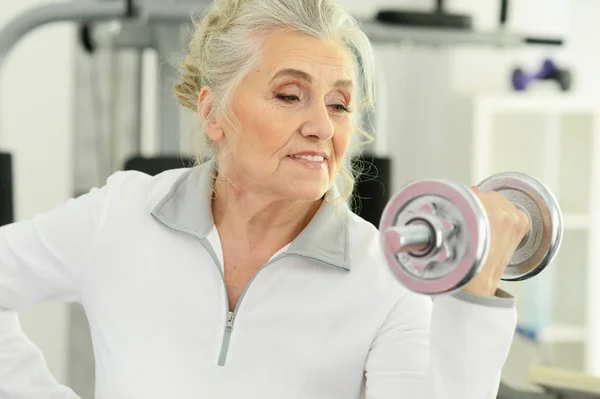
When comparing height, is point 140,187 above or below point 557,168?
above

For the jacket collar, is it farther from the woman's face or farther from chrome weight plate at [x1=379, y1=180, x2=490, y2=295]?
chrome weight plate at [x1=379, y1=180, x2=490, y2=295]

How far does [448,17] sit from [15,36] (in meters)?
1.25

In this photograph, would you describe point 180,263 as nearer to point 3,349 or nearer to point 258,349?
point 258,349

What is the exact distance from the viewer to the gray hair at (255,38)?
1341mm

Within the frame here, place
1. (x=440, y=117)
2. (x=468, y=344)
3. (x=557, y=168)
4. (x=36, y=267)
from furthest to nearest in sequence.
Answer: (x=440, y=117) → (x=557, y=168) → (x=36, y=267) → (x=468, y=344)

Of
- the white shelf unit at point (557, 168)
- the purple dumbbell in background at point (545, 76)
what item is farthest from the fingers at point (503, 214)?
the purple dumbbell in background at point (545, 76)

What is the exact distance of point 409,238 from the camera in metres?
0.94

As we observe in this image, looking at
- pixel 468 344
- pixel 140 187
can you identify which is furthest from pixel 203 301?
pixel 468 344

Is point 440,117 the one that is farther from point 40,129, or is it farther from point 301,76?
point 301,76

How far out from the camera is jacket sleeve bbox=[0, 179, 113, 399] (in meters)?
1.50

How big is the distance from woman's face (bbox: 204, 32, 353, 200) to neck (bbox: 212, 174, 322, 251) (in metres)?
0.05

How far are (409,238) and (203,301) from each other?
0.56 metres

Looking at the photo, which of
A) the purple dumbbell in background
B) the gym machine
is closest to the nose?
the gym machine

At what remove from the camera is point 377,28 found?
261 centimetres
